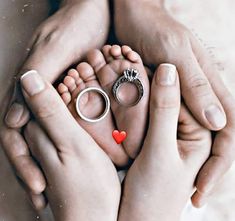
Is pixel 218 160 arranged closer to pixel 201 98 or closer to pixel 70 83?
pixel 201 98

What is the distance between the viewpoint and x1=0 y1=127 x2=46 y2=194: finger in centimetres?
68

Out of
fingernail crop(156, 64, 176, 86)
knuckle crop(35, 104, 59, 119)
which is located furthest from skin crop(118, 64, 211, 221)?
knuckle crop(35, 104, 59, 119)

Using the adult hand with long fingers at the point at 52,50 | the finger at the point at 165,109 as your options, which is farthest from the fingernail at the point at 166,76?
the adult hand with long fingers at the point at 52,50

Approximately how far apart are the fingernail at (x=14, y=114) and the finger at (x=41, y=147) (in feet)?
0.05

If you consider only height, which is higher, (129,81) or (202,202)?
(129,81)

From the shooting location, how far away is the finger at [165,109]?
68cm

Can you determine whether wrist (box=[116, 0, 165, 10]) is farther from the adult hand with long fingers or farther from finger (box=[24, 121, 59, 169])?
finger (box=[24, 121, 59, 169])

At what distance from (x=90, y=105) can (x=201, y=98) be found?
0.12m

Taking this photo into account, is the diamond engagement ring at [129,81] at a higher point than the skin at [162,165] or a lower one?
higher

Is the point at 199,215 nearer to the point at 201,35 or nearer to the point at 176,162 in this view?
the point at 176,162

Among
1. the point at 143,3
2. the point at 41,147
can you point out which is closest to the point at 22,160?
the point at 41,147

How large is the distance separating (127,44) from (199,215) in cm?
22

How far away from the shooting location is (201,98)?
0.69 m

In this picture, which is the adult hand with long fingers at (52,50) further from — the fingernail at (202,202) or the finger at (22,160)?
the fingernail at (202,202)
